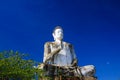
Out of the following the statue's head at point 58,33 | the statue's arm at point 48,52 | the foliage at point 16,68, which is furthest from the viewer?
the statue's head at point 58,33

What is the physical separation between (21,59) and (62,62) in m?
4.78

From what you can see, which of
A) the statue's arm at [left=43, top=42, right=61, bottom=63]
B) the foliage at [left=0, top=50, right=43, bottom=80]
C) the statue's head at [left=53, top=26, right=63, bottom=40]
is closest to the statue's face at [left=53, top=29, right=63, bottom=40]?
the statue's head at [left=53, top=26, right=63, bottom=40]

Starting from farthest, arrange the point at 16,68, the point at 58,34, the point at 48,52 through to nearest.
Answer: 1. the point at 58,34
2. the point at 48,52
3. the point at 16,68

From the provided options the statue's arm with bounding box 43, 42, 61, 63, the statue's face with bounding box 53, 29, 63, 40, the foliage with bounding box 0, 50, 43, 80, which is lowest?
the foliage with bounding box 0, 50, 43, 80

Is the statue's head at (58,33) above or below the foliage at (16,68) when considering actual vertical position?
above

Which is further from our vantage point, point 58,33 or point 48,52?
point 58,33

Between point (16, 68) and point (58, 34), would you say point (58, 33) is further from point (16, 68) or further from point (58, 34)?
point (16, 68)

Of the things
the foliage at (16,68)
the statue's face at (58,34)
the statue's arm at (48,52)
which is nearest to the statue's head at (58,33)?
the statue's face at (58,34)

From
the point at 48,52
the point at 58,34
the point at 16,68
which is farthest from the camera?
the point at 58,34

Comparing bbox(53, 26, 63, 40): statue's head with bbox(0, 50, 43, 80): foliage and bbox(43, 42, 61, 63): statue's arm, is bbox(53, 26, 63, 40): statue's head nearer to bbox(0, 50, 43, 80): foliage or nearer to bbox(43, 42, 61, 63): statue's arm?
bbox(43, 42, 61, 63): statue's arm

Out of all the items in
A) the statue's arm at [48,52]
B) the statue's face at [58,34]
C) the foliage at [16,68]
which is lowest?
the foliage at [16,68]

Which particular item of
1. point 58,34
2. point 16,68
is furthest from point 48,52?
point 16,68

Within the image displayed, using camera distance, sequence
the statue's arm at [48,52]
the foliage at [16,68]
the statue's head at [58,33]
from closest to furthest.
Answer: the foliage at [16,68], the statue's arm at [48,52], the statue's head at [58,33]

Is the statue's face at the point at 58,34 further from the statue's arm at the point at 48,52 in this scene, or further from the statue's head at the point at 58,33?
the statue's arm at the point at 48,52
